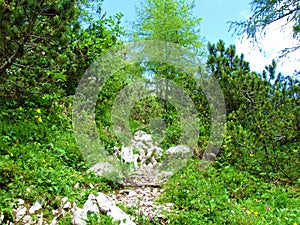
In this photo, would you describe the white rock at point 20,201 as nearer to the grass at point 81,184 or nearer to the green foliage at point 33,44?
the grass at point 81,184

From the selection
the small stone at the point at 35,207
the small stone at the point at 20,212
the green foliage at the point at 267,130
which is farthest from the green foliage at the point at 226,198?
the small stone at the point at 20,212

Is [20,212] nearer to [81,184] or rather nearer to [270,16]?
[81,184]

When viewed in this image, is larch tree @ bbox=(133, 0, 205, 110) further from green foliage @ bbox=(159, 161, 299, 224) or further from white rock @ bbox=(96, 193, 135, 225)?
white rock @ bbox=(96, 193, 135, 225)

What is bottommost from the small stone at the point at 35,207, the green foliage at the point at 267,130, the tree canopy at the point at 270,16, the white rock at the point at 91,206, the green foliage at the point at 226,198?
the small stone at the point at 35,207

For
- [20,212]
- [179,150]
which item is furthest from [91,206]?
[179,150]

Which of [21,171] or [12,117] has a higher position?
[12,117]

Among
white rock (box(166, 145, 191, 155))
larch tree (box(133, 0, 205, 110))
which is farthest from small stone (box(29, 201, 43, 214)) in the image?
larch tree (box(133, 0, 205, 110))

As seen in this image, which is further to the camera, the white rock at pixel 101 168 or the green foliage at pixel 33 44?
the white rock at pixel 101 168

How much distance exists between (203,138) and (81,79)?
3.33 meters

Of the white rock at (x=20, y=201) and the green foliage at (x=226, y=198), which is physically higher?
the green foliage at (x=226, y=198)

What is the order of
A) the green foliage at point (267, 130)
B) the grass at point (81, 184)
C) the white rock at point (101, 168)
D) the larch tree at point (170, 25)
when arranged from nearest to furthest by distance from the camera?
the grass at point (81, 184), the green foliage at point (267, 130), the white rock at point (101, 168), the larch tree at point (170, 25)

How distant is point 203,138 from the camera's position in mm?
7379

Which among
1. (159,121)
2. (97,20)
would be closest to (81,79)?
(97,20)

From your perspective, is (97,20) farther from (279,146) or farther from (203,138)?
(279,146)
